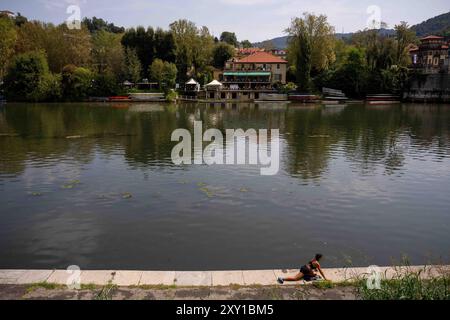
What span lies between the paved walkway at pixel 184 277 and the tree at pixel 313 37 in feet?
258

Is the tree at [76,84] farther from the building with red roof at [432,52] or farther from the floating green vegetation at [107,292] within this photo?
the floating green vegetation at [107,292]

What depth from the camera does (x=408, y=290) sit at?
7703 millimetres

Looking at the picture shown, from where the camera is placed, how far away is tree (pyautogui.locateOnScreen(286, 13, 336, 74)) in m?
84.3

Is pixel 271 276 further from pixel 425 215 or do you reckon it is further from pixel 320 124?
pixel 320 124

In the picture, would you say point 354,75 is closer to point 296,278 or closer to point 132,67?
point 132,67

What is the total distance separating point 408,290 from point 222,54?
329 ft

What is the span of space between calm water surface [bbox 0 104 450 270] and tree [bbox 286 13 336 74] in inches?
2341

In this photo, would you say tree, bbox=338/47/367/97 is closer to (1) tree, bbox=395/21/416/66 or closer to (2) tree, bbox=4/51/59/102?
(1) tree, bbox=395/21/416/66

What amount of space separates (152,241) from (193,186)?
6.20m

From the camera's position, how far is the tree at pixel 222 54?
4075 inches

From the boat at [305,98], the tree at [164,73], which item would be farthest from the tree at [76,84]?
the boat at [305,98]

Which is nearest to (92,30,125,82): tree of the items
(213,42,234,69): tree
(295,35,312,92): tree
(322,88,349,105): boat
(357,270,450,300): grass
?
(213,42,234,69): tree
